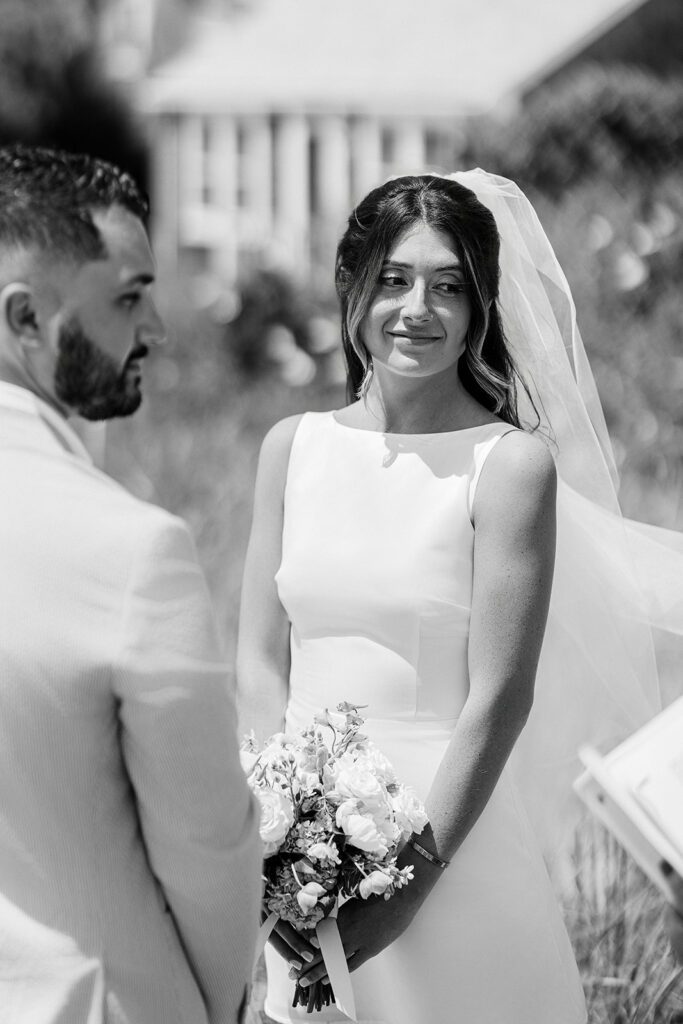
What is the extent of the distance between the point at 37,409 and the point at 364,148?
2208cm

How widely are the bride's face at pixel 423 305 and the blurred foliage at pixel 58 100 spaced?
894 inches

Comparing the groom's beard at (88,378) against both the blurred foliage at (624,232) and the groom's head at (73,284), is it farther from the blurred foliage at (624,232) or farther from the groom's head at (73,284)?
the blurred foliage at (624,232)

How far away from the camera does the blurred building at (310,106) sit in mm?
22688

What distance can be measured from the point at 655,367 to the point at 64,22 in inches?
797

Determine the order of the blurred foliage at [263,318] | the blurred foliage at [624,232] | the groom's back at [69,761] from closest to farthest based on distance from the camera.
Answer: the groom's back at [69,761], the blurred foliage at [624,232], the blurred foliage at [263,318]

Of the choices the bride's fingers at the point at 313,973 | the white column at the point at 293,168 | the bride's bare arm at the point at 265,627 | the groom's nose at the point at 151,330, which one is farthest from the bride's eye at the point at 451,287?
the white column at the point at 293,168

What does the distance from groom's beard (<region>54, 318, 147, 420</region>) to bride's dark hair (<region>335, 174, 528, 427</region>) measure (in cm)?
106

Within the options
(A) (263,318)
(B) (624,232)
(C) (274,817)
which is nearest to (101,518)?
(C) (274,817)

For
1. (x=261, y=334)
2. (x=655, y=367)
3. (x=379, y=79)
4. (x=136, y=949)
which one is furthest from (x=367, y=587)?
(x=379, y=79)

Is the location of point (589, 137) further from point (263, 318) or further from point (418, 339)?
point (418, 339)

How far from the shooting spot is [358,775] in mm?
2607

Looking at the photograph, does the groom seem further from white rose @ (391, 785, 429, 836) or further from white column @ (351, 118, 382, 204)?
white column @ (351, 118, 382, 204)

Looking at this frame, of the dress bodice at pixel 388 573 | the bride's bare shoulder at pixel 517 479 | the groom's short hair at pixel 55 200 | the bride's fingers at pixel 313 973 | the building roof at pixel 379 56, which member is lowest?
the bride's fingers at pixel 313 973

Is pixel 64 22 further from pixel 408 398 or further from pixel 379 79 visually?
pixel 408 398
